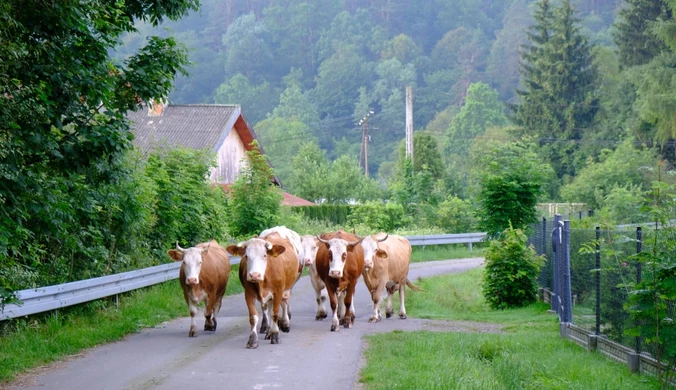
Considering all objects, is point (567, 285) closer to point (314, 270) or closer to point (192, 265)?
point (314, 270)

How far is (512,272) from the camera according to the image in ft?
70.8

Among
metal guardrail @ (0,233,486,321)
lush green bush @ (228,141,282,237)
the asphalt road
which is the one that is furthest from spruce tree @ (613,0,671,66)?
the asphalt road

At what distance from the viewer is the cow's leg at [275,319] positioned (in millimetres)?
14820

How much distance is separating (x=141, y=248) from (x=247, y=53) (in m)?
113

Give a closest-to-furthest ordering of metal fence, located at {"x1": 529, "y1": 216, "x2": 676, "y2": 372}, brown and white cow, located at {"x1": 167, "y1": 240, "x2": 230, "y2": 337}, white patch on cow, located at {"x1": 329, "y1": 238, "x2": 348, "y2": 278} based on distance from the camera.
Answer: metal fence, located at {"x1": 529, "y1": 216, "x2": 676, "y2": 372} < brown and white cow, located at {"x1": 167, "y1": 240, "x2": 230, "y2": 337} < white patch on cow, located at {"x1": 329, "y1": 238, "x2": 348, "y2": 278}

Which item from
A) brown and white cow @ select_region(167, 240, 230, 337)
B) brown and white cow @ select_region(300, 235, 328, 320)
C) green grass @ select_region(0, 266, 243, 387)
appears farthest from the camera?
brown and white cow @ select_region(300, 235, 328, 320)

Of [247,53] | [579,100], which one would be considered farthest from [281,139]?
[579,100]

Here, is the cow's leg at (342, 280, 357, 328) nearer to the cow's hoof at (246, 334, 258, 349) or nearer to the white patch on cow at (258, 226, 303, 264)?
the white patch on cow at (258, 226, 303, 264)

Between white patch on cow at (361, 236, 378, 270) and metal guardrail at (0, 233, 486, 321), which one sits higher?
white patch on cow at (361, 236, 378, 270)

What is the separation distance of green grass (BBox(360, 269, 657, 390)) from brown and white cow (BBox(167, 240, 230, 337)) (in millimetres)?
2838

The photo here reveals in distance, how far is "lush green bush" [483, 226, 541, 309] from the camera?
2147 cm

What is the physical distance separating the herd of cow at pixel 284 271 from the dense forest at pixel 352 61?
91091mm

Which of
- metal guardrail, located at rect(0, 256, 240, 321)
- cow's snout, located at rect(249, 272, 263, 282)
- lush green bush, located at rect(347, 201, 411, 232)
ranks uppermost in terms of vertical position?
lush green bush, located at rect(347, 201, 411, 232)

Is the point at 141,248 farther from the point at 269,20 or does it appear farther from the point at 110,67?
the point at 269,20
